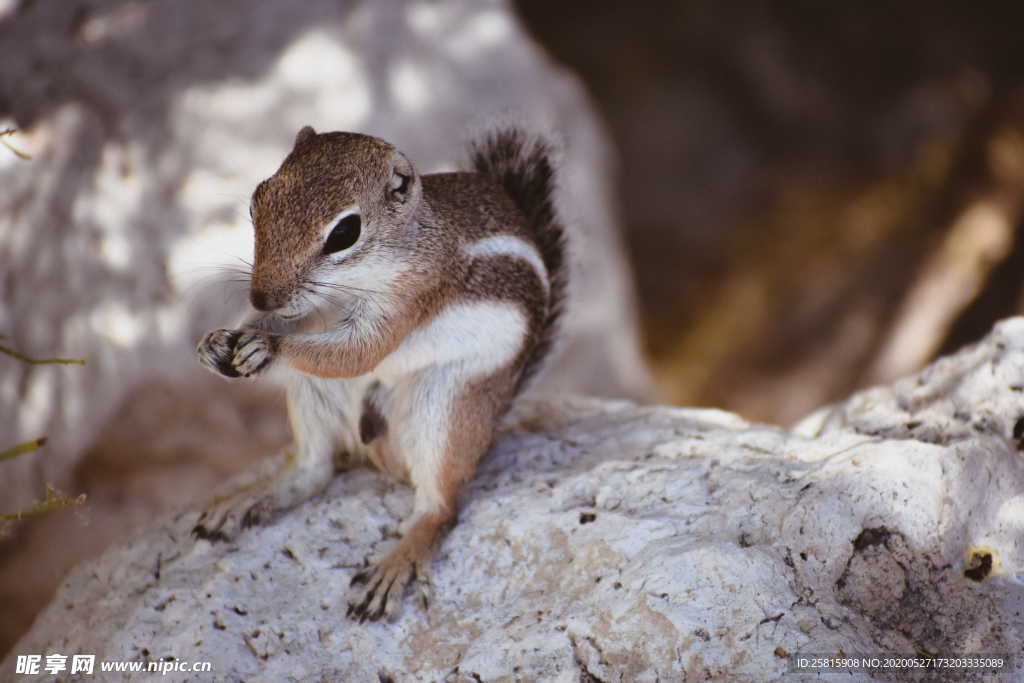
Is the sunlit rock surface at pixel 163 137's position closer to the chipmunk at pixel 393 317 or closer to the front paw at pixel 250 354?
the chipmunk at pixel 393 317

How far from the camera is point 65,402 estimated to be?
153 inches

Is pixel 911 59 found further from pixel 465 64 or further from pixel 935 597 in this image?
pixel 935 597

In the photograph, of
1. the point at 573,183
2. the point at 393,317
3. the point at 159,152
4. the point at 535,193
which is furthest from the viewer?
the point at 573,183

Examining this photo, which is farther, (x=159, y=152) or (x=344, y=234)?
(x=159, y=152)

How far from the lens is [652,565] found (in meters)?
2.16

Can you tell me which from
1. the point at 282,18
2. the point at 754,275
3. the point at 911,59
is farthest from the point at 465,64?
the point at 911,59

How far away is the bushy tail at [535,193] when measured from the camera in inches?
115

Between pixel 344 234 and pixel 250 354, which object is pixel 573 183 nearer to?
pixel 344 234

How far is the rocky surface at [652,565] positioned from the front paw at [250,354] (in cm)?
58

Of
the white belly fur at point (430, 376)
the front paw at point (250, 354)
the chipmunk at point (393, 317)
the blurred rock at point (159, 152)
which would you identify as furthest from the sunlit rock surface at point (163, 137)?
the front paw at point (250, 354)

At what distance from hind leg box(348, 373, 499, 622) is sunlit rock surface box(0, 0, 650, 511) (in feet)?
2.73

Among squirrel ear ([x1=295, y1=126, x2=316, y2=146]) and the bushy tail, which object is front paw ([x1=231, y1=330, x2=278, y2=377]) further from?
the bushy tail

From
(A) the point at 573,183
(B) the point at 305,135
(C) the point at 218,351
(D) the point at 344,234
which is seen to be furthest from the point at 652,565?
(A) the point at 573,183

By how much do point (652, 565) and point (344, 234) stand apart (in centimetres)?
109
